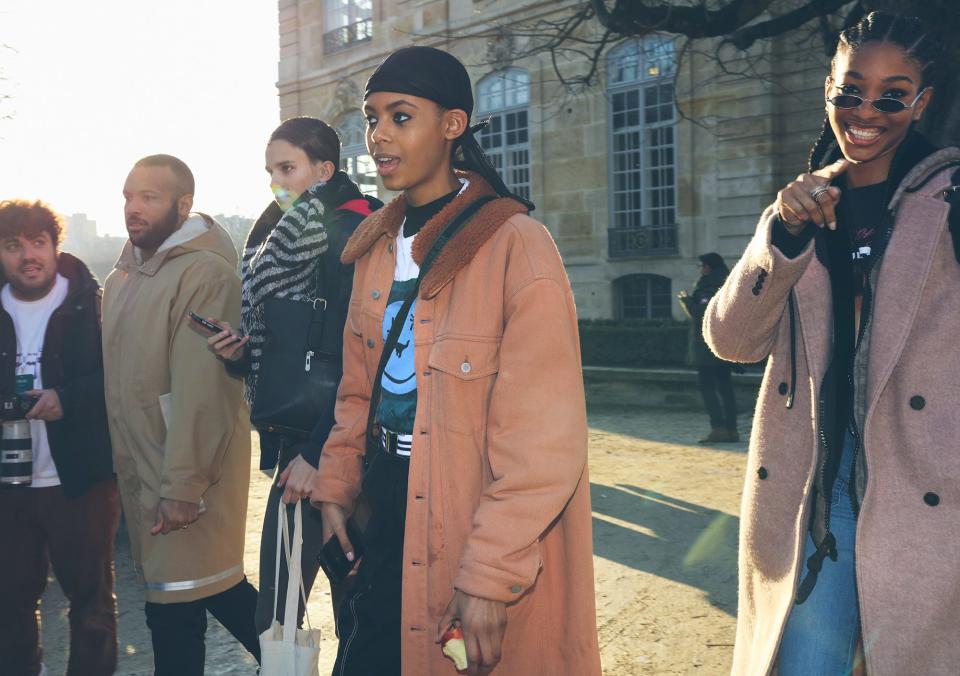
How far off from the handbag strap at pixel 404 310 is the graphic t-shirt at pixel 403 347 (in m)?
0.01

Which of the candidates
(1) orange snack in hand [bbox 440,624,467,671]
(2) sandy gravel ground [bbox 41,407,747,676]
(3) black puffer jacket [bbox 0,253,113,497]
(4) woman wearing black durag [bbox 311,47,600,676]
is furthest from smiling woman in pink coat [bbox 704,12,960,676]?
(3) black puffer jacket [bbox 0,253,113,497]

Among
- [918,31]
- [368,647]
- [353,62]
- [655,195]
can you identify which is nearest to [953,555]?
[918,31]

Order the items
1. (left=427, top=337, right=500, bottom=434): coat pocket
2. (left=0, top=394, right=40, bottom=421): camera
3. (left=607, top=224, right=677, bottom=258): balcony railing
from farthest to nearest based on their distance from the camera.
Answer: (left=607, top=224, right=677, bottom=258): balcony railing → (left=0, top=394, right=40, bottom=421): camera → (left=427, top=337, right=500, bottom=434): coat pocket

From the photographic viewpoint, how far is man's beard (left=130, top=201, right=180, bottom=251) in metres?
3.59

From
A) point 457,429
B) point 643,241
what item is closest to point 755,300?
point 457,429

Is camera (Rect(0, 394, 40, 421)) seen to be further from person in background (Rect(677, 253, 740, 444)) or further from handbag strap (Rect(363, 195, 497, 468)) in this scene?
person in background (Rect(677, 253, 740, 444))

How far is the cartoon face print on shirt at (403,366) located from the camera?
2.33m

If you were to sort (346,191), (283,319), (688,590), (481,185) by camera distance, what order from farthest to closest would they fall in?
(688,590)
(346,191)
(283,319)
(481,185)

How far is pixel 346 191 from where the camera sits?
346 centimetres

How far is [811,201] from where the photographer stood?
2.15m

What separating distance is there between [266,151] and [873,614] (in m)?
2.66

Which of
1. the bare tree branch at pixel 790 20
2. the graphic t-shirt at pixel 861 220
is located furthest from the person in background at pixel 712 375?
the graphic t-shirt at pixel 861 220

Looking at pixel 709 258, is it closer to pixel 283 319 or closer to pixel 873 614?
pixel 283 319

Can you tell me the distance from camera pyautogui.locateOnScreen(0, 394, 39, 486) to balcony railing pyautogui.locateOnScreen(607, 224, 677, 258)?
1501cm
